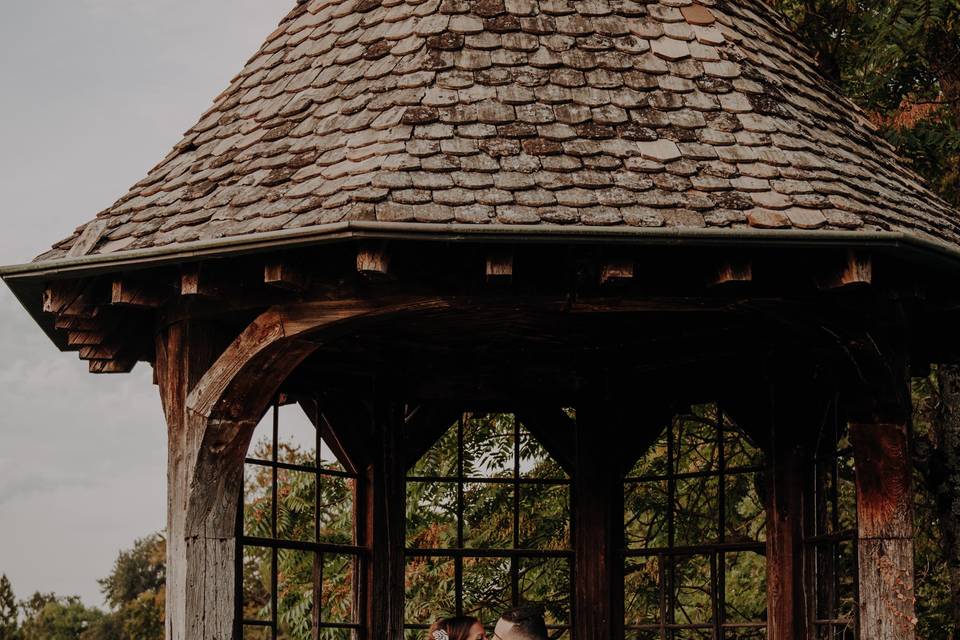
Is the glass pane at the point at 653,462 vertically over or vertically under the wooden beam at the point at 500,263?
under

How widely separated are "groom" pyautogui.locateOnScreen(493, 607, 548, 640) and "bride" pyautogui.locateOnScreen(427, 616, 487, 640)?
438 mm

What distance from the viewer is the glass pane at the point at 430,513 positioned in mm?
15062

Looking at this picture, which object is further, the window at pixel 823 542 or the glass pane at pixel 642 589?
the glass pane at pixel 642 589

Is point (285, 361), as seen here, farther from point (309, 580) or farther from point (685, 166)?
point (309, 580)

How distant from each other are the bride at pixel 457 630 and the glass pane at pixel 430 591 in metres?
7.80

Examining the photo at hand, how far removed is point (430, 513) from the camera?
50.2 feet

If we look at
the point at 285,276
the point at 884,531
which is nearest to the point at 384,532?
the point at 285,276

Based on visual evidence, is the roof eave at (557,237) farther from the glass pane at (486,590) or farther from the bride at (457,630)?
the glass pane at (486,590)

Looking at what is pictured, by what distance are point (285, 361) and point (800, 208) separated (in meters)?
2.48

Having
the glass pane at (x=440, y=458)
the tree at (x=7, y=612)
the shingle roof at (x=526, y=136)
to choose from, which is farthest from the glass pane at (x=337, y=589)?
the tree at (x=7, y=612)

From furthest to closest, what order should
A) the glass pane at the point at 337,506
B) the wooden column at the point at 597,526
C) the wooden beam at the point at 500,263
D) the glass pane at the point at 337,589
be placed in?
the glass pane at the point at 337,506
the glass pane at the point at 337,589
the wooden column at the point at 597,526
the wooden beam at the point at 500,263

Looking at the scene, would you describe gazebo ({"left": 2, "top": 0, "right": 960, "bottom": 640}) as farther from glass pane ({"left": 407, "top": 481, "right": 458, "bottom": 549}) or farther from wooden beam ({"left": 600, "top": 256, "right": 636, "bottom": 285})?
glass pane ({"left": 407, "top": 481, "right": 458, "bottom": 549})

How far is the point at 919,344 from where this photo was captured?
8234 mm

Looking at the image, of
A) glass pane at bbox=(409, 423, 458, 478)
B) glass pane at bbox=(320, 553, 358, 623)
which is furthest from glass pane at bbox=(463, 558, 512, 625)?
glass pane at bbox=(320, 553, 358, 623)
